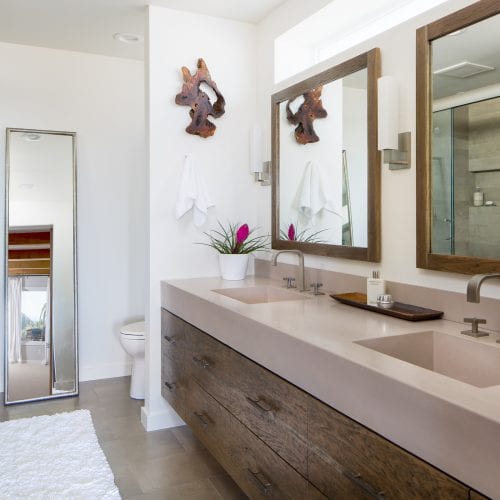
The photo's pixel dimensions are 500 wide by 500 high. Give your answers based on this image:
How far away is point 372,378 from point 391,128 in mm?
1125

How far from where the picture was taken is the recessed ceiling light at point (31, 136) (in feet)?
11.8

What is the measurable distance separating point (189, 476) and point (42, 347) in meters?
1.66

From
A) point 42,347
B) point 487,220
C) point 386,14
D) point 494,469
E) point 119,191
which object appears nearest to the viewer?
point 494,469

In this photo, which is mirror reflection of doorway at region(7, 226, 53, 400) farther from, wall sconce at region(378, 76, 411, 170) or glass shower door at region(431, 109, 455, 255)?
glass shower door at region(431, 109, 455, 255)

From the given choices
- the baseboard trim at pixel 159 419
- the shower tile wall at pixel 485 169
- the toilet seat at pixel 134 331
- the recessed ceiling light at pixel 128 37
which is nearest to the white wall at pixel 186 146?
the baseboard trim at pixel 159 419

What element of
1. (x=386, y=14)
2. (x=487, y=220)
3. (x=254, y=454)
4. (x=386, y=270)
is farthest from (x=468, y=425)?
(x=386, y=14)

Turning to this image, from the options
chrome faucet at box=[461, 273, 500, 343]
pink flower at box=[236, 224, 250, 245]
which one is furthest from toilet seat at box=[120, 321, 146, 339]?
chrome faucet at box=[461, 273, 500, 343]

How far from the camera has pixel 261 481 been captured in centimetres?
181

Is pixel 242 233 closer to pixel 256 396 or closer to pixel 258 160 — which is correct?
pixel 258 160

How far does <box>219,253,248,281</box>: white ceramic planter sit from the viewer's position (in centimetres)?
295

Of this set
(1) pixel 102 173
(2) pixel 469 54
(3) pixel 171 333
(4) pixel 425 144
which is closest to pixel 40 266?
(1) pixel 102 173

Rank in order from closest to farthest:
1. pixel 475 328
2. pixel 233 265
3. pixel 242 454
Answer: pixel 475 328 < pixel 242 454 < pixel 233 265

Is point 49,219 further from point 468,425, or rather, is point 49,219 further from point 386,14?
point 468,425

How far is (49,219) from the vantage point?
3.64 m
